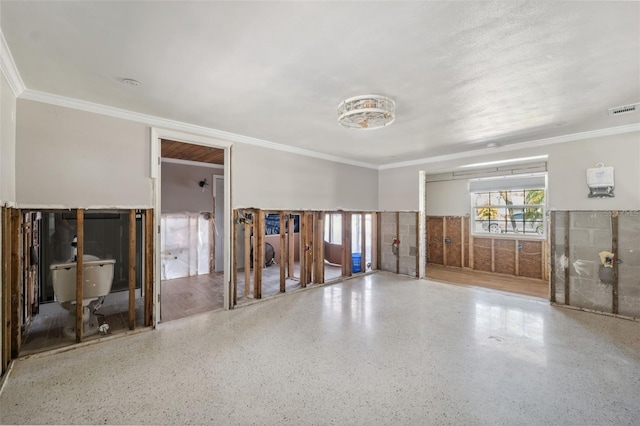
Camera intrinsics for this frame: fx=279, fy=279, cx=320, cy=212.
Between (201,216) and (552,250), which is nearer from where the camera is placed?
(552,250)

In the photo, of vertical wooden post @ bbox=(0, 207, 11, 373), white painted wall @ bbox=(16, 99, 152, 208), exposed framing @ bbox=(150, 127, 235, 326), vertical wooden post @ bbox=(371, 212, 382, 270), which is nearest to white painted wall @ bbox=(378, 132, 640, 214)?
vertical wooden post @ bbox=(371, 212, 382, 270)

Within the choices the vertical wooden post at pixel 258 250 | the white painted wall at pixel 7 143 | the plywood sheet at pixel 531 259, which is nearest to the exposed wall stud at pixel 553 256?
the plywood sheet at pixel 531 259

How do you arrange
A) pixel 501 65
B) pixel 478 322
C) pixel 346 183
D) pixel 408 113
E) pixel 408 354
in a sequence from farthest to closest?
1. pixel 346 183
2. pixel 478 322
3. pixel 408 113
4. pixel 408 354
5. pixel 501 65

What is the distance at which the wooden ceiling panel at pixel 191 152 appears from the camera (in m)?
4.94

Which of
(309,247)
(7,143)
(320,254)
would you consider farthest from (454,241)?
(7,143)

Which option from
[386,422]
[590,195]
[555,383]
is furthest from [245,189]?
[590,195]

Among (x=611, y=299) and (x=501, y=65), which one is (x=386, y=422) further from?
(x=611, y=299)

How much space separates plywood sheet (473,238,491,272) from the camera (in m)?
6.98

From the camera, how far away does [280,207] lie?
495cm

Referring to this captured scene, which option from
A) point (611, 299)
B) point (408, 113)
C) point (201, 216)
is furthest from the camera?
point (201, 216)

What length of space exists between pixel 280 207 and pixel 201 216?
2682 mm

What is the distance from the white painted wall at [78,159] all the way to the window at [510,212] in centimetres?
734

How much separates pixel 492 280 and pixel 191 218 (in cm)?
691

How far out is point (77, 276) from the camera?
302cm
